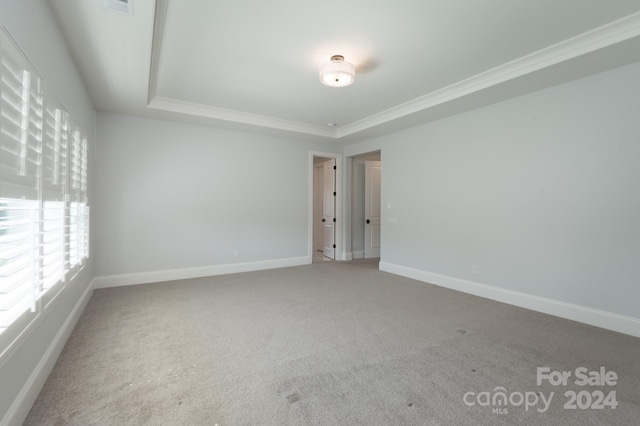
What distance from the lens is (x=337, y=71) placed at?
2.95 metres

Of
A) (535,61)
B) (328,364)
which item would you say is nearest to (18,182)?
(328,364)

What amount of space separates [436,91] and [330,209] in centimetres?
370

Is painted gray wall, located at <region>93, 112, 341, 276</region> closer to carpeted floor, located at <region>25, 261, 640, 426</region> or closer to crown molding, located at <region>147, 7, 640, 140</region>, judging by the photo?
crown molding, located at <region>147, 7, 640, 140</region>

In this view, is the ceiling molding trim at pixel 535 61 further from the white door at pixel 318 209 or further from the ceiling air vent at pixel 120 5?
the white door at pixel 318 209

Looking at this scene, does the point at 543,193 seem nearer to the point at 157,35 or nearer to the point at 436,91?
the point at 436,91

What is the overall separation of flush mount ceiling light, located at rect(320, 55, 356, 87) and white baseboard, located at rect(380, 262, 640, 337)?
124 inches

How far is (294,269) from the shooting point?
5.57m

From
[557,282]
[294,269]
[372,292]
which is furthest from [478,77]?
[294,269]

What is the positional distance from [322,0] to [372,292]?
11.1 ft

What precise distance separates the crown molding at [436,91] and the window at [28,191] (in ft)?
3.70

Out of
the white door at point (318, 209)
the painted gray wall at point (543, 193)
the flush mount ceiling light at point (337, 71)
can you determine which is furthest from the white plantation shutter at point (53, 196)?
the white door at point (318, 209)

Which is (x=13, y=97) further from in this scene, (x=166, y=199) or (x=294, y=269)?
(x=294, y=269)

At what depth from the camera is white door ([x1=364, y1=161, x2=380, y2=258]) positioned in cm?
688

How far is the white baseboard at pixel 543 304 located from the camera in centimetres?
284
